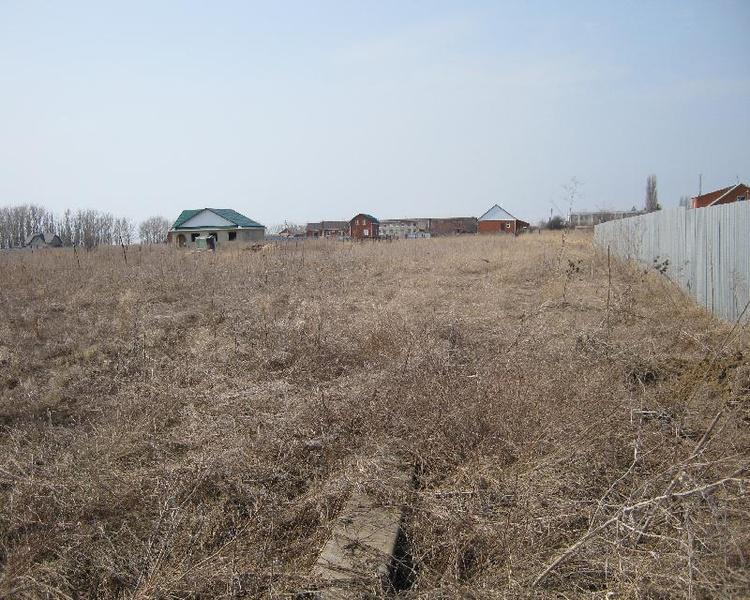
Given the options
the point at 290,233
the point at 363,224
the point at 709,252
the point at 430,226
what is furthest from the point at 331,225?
the point at 709,252

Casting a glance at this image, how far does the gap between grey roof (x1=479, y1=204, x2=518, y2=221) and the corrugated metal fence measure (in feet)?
140

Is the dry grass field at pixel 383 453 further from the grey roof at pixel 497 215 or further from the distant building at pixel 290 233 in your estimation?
the grey roof at pixel 497 215

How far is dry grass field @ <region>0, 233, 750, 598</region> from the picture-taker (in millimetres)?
2295

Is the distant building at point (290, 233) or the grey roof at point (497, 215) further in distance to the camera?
the grey roof at point (497, 215)

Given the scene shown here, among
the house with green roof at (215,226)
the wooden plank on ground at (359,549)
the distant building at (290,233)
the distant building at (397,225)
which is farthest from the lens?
the distant building at (397,225)

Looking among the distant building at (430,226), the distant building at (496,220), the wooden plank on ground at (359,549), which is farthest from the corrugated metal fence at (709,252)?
the distant building at (430,226)

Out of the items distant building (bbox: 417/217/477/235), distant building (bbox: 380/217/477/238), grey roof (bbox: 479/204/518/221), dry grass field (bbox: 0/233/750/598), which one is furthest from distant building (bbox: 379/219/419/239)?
dry grass field (bbox: 0/233/750/598)

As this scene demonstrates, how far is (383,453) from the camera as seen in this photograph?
10.9 ft

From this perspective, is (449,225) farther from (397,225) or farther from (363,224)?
(363,224)

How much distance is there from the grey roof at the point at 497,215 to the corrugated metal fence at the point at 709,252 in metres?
42.6

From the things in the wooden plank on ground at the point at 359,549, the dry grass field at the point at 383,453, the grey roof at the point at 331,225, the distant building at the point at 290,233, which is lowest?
the wooden plank on ground at the point at 359,549

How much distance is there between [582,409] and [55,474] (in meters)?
3.19

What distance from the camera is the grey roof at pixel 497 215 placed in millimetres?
53138

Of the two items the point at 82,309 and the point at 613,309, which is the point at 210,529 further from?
the point at 82,309
